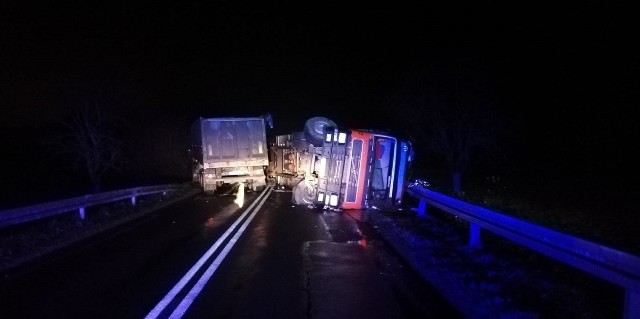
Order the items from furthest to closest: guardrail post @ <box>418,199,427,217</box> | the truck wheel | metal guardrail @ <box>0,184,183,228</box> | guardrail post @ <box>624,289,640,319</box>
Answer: the truck wheel, guardrail post @ <box>418,199,427,217</box>, metal guardrail @ <box>0,184,183,228</box>, guardrail post @ <box>624,289,640,319</box>

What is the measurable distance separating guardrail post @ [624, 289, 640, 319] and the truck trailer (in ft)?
71.0

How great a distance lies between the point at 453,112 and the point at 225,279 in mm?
28068

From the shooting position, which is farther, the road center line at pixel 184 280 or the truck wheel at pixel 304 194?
the truck wheel at pixel 304 194

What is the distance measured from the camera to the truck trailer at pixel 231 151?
25641 mm

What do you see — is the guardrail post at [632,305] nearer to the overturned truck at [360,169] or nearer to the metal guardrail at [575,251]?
the metal guardrail at [575,251]

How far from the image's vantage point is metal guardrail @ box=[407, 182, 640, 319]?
208 inches

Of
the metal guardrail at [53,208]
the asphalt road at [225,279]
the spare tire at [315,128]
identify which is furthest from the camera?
the spare tire at [315,128]

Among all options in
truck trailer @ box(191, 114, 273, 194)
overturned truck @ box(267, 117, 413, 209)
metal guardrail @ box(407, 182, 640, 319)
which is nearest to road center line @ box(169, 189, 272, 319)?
metal guardrail @ box(407, 182, 640, 319)

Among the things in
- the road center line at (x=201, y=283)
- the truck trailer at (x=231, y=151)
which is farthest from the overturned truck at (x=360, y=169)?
the truck trailer at (x=231, y=151)

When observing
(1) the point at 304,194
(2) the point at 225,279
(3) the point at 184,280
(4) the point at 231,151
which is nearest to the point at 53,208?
(3) the point at 184,280

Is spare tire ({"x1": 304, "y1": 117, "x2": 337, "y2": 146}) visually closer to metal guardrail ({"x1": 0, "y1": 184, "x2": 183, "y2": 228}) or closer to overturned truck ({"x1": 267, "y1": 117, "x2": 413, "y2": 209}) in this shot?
overturned truck ({"x1": 267, "y1": 117, "x2": 413, "y2": 209})

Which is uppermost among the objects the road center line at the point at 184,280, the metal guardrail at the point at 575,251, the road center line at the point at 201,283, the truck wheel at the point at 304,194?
the metal guardrail at the point at 575,251

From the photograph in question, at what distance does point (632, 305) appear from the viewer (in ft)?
17.3

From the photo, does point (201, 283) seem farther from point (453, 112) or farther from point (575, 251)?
point (453, 112)
